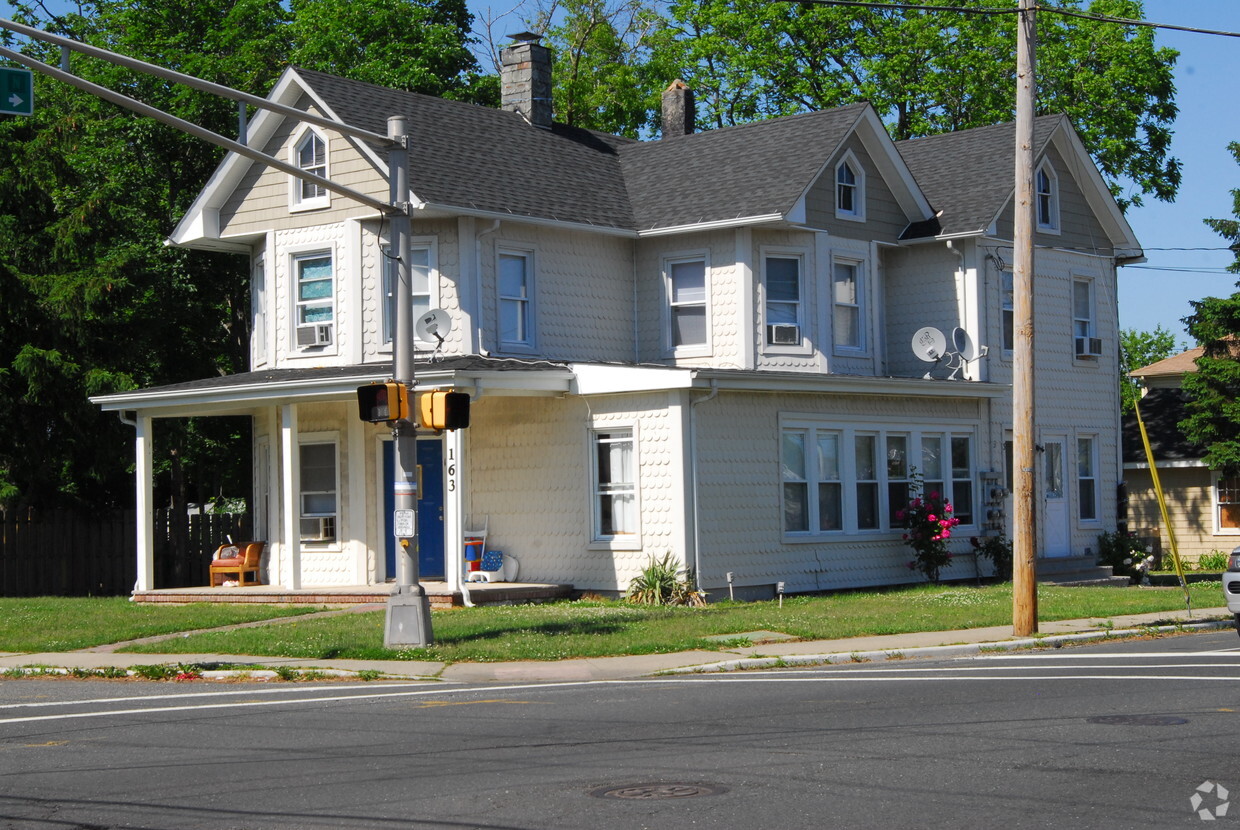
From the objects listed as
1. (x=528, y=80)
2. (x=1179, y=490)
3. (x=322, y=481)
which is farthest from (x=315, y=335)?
(x=1179, y=490)

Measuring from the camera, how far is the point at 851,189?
2822cm

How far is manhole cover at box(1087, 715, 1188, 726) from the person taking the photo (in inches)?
413

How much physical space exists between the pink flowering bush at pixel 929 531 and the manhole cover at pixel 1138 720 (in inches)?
598

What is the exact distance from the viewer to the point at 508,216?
83.3ft

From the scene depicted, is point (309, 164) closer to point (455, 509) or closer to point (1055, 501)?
point (455, 509)

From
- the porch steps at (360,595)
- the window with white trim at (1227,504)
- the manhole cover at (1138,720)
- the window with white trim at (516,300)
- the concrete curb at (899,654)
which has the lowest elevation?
the concrete curb at (899,654)

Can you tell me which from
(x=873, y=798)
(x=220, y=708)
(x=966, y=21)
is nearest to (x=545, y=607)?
(x=220, y=708)

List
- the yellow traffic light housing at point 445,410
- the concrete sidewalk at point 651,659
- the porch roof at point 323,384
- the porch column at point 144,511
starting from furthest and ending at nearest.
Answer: the porch column at point 144,511 < the porch roof at point 323,384 < the yellow traffic light housing at point 445,410 < the concrete sidewalk at point 651,659

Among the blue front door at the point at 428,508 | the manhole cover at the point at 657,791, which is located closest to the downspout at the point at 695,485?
the blue front door at the point at 428,508

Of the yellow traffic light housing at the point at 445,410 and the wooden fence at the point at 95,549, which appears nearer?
the yellow traffic light housing at the point at 445,410

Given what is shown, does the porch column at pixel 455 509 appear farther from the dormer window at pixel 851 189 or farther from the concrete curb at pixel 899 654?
the dormer window at pixel 851 189

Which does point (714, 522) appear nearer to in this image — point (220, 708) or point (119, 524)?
point (220, 708)

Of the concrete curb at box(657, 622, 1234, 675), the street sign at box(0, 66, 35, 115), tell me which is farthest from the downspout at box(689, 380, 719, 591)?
the street sign at box(0, 66, 35, 115)

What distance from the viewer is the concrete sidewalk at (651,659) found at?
15.7 metres
